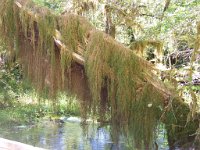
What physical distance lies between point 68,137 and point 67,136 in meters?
0.15

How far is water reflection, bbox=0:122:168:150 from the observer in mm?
6242

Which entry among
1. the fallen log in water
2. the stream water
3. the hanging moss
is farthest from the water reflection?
the hanging moss

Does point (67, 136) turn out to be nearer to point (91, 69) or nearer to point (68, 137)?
point (68, 137)

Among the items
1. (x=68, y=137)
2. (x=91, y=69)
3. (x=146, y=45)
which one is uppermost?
(x=146, y=45)

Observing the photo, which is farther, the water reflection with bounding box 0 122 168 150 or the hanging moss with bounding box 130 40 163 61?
the hanging moss with bounding box 130 40 163 61

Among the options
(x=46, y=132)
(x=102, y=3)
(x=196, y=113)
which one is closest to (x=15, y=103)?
(x=46, y=132)

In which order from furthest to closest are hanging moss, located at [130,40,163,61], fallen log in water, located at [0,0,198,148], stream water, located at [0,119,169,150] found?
hanging moss, located at [130,40,163,61]
stream water, located at [0,119,169,150]
fallen log in water, located at [0,0,198,148]

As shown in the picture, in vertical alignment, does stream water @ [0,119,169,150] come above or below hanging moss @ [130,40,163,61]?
below

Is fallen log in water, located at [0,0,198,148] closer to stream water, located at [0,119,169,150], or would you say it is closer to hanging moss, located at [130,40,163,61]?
stream water, located at [0,119,169,150]

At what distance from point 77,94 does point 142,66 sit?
1071 mm

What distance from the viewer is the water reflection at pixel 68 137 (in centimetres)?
624

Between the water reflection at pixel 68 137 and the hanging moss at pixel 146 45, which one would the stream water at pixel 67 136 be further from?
the hanging moss at pixel 146 45

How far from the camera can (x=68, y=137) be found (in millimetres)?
8766

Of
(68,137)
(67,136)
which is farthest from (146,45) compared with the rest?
(67,136)
